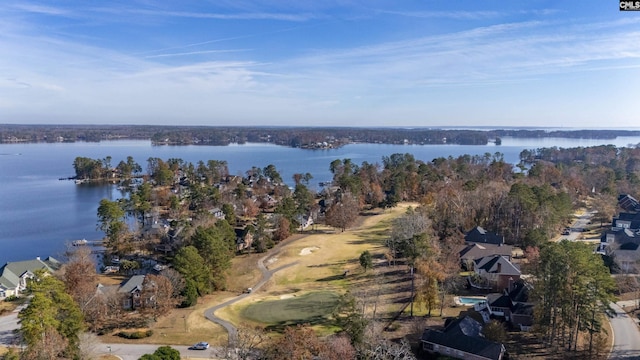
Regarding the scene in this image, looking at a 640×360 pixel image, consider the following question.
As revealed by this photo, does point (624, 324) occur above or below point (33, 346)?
below

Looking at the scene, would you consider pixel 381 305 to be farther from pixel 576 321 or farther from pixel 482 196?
pixel 482 196

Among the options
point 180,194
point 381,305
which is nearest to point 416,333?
point 381,305

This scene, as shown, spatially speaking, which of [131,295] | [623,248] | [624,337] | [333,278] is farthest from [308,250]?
[623,248]

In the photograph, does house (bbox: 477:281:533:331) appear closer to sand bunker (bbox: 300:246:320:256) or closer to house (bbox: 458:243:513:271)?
house (bbox: 458:243:513:271)

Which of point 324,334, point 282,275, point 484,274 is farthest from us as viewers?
point 282,275

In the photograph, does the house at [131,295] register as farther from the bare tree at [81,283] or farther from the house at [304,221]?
the house at [304,221]

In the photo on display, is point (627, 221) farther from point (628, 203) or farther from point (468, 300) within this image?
point (468, 300)
